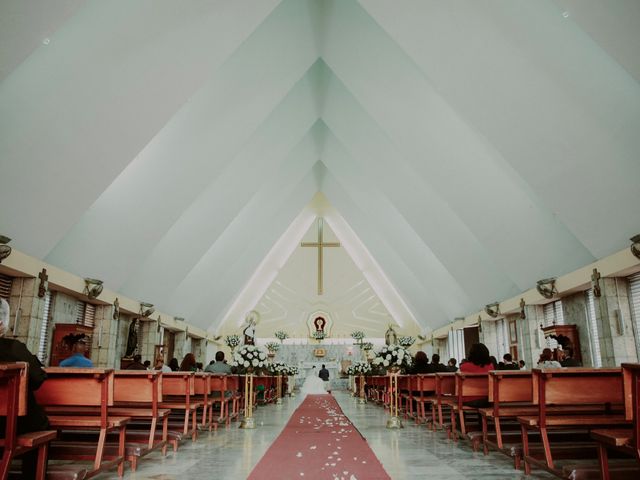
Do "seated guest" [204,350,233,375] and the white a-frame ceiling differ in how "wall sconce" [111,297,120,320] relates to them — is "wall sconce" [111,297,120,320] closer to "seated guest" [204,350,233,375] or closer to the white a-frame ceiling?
the white a-frame ceiling

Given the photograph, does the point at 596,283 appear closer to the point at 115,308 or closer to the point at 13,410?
the point at 13,410

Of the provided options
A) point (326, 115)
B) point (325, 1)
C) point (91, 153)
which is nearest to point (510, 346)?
point (326, 115)

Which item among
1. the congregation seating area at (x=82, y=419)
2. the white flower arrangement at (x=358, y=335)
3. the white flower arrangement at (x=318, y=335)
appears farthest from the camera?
the white flower arrangement at (x=318, y=335)

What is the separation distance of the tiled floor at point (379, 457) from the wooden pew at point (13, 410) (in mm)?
1271

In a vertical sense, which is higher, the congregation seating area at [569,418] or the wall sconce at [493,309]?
the wall sconce at [493,309]

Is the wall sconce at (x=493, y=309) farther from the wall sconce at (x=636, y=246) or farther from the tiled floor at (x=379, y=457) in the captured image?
the tiled floor at (x=379, y=457)

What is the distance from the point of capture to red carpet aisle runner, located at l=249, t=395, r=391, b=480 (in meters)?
3.77

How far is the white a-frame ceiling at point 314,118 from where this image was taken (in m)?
6.36

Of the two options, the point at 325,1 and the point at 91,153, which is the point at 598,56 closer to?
the point at 325,1

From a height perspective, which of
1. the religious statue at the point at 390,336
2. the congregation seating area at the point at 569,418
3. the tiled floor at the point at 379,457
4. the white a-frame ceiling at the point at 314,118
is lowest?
the tiled floor at the point at 379,457

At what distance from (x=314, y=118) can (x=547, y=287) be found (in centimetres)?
866

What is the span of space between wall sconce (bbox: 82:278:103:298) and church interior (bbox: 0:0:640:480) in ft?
0.09

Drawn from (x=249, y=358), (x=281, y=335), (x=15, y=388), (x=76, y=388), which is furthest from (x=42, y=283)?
(x=281, y=335)

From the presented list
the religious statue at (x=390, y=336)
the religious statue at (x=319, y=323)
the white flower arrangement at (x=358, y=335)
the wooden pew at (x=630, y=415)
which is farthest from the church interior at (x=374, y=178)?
the religious statue at (x=319, y=323)
